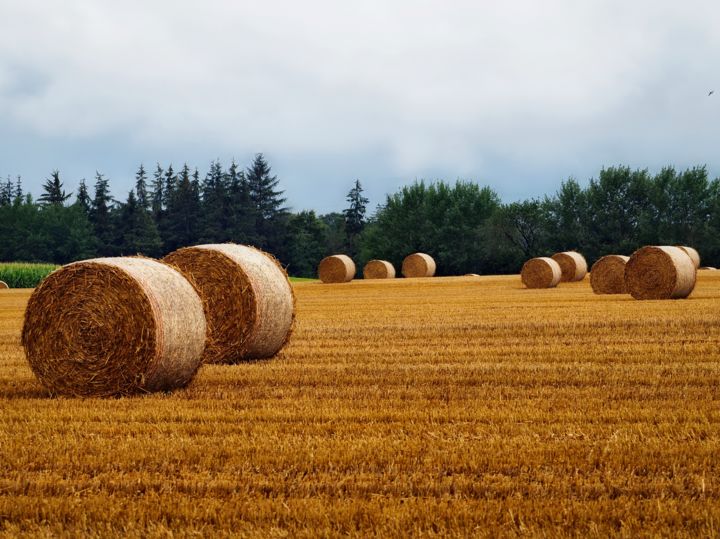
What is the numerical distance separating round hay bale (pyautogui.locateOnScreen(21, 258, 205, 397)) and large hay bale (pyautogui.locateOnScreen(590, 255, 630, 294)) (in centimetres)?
1981

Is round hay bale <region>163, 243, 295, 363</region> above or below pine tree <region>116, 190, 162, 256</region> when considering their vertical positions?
below

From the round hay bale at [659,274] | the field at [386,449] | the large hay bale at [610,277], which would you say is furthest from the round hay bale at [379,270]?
the field at [386,449]

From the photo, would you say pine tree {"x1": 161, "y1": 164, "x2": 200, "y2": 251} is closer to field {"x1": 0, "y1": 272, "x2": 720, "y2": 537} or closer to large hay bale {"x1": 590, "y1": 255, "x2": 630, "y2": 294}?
large hay bale {"x1": 590, "y1": 255, "x2": 630, "y2": 294}

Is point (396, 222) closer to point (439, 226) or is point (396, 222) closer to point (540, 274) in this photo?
point (439, 226)

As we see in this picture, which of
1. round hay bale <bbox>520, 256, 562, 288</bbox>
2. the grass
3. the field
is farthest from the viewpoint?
the grass

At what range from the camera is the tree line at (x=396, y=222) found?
56.8m

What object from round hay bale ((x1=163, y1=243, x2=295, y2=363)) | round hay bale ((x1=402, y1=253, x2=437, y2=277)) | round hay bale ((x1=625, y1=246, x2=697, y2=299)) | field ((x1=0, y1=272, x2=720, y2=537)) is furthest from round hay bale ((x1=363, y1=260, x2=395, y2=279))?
field ((x1=0, y1=272, x2=720, y2=537))

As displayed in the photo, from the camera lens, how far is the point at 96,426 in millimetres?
7363

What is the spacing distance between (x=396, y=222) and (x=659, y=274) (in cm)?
4394

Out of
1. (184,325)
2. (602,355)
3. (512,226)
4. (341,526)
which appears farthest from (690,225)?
(341,526)

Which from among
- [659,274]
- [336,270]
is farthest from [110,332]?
[336,270]

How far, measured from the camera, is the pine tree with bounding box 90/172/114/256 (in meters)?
76.2

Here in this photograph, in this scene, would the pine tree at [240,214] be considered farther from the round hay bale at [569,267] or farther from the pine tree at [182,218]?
the round hay bale at [569,267]

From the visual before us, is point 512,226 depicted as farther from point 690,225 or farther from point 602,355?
point 602,355
